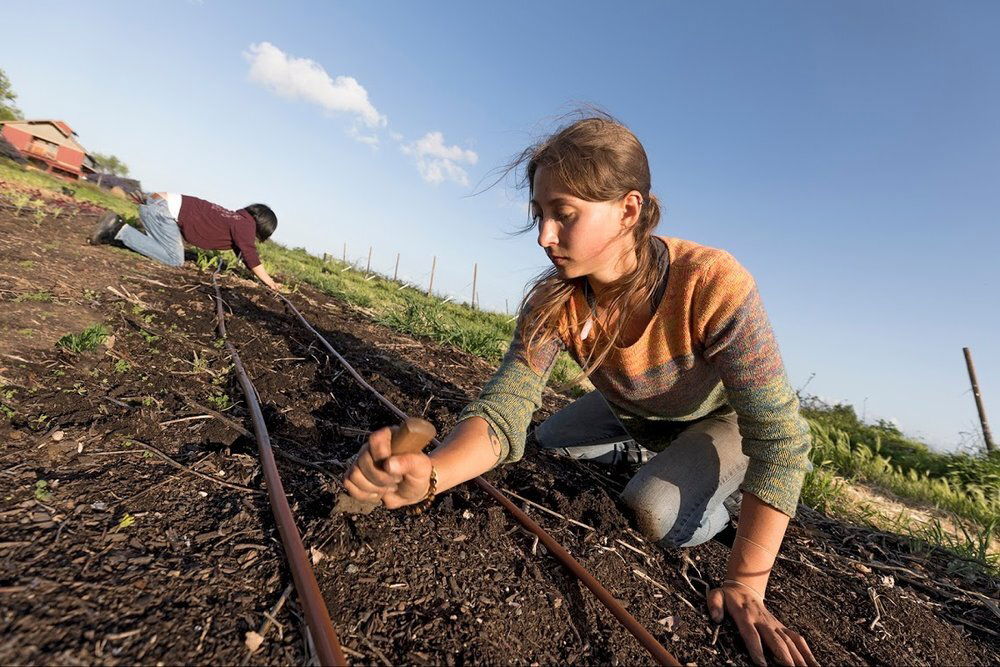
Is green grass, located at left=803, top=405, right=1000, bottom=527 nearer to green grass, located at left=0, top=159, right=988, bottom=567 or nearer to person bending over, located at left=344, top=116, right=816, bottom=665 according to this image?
green grass, located at left=0, top=159, right=988, bottom=567

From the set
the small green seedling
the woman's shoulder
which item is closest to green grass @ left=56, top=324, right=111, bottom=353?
the small green seedling

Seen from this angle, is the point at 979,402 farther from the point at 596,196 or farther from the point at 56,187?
the point at 56,187

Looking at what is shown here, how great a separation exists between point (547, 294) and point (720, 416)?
1.00m

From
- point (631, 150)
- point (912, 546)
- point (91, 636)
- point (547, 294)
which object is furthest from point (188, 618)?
point (912, 546)

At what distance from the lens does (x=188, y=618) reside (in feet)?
3.79

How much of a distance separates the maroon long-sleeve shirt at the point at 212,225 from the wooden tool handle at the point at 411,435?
5901 mm

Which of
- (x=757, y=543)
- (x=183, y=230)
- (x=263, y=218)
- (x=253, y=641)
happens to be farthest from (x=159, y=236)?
(x=757, y=543)

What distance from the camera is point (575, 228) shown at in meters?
1.71

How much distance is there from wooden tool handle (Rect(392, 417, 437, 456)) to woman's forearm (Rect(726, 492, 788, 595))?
1.11 metres

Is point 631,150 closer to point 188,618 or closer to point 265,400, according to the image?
point 188,618

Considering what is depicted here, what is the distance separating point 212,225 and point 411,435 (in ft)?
21.2

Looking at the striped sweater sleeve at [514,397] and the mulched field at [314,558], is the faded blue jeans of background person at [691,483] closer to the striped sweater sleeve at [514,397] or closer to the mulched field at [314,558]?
the mulched field at [314,558]

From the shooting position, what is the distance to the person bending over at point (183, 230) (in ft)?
19.5

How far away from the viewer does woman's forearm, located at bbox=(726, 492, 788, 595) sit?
1.55 m
